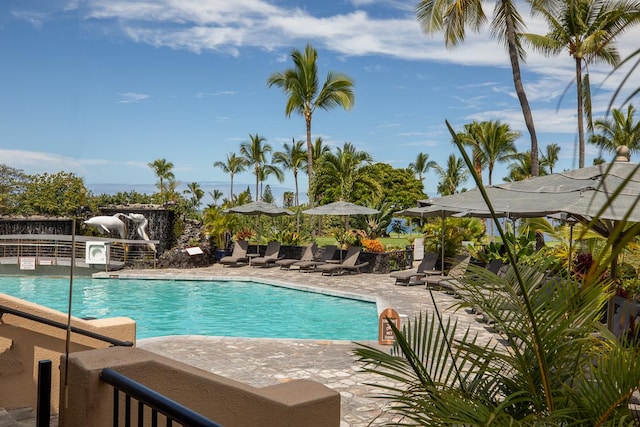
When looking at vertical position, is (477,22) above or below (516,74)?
above

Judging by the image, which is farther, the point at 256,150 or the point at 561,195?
the point at 256,150

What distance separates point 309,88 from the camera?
30.9 meters

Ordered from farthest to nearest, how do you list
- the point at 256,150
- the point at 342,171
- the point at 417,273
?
1. the point at 256,150
2. the point at 342,171
3. the point at 417,273

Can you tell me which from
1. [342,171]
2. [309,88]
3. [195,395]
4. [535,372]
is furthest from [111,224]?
[535,372]

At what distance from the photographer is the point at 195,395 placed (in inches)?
136

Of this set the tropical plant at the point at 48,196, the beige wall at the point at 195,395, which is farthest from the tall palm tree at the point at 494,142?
the beige wall at the point at 195,395

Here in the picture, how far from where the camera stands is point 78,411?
292cm

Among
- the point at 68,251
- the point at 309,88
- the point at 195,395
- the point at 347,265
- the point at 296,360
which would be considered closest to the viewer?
the point at 195,395

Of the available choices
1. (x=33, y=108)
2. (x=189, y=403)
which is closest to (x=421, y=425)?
(x=189, y=403)

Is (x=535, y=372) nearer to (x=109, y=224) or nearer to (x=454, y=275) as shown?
(x=454, y=275)

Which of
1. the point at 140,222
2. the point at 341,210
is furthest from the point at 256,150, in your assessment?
the point at 341,210

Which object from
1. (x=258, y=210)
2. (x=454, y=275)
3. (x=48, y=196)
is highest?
(x=48, y=196)

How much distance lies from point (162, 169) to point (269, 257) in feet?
198

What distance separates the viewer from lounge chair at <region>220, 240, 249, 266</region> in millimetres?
22016
